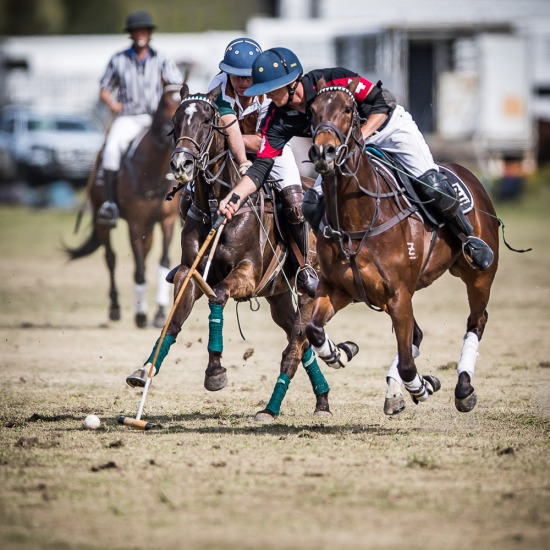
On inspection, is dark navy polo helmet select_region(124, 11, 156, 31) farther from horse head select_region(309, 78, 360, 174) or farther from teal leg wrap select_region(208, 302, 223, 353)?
horse head select_region(309, 78, 360, 174)

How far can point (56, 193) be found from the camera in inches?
1271

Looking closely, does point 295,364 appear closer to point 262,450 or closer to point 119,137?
point 262,450

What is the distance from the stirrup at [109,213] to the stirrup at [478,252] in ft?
20.5

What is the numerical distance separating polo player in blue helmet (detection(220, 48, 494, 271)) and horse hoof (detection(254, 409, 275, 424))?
1.46 m

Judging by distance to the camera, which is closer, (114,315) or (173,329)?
(173,329)

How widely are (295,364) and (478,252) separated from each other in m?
1.60

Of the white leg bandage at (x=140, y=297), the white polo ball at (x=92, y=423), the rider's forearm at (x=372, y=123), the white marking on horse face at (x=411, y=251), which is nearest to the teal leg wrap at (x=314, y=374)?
the white marking on horse face at (x=411, y=251)

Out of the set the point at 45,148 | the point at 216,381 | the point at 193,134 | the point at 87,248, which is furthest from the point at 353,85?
the point at 45,148

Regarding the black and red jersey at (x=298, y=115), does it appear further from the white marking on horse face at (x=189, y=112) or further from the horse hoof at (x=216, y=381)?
the horse hoof at (x=216, y=381)

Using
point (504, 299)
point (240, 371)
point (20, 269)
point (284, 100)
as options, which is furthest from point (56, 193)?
point (284, 100)

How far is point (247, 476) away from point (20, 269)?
14442 millimetres

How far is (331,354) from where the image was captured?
26.1 feet

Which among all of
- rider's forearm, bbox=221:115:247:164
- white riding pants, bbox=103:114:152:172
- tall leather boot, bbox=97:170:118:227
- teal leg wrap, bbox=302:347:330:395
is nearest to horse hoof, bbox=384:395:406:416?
teal leg wrap, bbox=302:347:330:395

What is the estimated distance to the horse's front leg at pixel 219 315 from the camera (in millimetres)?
8070
